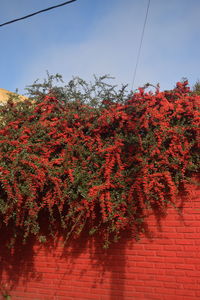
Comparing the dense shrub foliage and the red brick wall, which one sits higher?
the dense shrub foliage

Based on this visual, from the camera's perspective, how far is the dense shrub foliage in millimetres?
3922

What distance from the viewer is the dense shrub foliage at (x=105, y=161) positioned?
12.9 feet

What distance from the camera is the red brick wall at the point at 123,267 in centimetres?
387

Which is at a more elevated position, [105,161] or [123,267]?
[105,161]

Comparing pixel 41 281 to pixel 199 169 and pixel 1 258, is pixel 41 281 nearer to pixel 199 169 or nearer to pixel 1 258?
pixel 1 258

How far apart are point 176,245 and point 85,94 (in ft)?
8.87

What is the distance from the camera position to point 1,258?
5055 millimetres

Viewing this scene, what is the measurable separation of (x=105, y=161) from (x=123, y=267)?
1531mm

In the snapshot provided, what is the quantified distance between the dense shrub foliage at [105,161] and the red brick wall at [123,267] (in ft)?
0.85

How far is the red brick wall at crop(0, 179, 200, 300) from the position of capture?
12.7 ft

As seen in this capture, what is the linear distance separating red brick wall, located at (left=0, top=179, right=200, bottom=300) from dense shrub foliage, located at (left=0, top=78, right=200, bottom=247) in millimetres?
260

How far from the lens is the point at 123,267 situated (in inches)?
164

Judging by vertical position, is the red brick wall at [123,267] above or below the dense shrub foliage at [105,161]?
below

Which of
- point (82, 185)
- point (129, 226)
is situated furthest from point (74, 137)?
point (129, 226)
